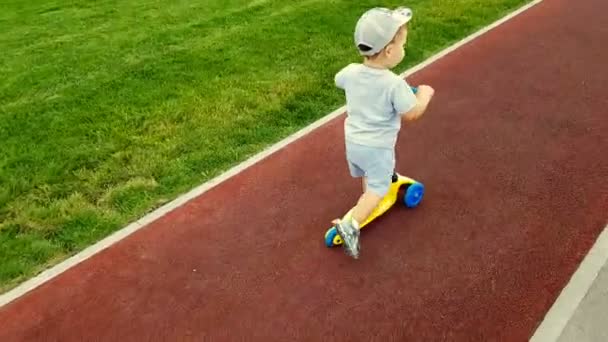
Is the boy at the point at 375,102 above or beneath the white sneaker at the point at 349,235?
above

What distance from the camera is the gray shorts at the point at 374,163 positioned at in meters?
3.99

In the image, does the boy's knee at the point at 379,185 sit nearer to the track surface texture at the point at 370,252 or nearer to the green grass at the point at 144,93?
the track surface texture at the point at 370,252

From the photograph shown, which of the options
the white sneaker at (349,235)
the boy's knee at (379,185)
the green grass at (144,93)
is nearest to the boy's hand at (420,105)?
the boy's knee at (379,185)

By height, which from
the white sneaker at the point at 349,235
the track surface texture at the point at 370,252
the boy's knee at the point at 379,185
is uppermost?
the boy's knee at the point at 379,185

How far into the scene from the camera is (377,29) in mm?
3609

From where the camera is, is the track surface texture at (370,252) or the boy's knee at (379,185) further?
the boy's knee at (379,185)

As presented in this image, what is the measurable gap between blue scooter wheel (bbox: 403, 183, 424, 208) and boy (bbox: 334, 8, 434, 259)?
0.45 m

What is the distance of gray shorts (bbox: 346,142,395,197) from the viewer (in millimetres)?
3990

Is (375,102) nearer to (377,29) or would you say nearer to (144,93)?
(377,29)

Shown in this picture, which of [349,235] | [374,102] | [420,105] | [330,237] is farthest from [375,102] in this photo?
[330,237]

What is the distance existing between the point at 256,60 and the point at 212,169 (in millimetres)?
2339

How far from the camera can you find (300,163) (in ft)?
17.4

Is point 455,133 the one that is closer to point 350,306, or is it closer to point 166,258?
point 350,306

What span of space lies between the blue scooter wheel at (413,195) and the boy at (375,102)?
1.47 ft
